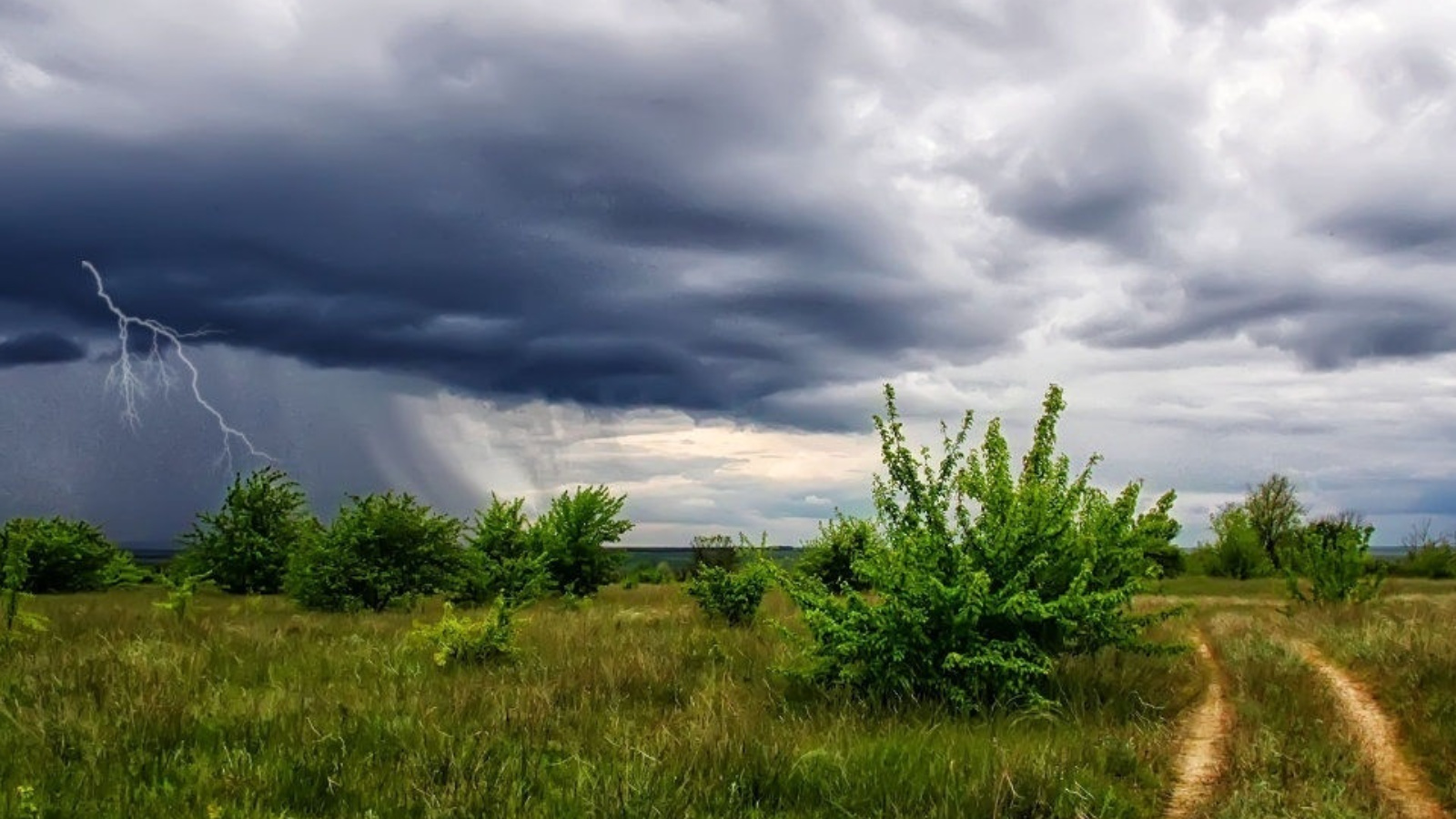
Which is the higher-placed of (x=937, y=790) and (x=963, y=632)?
(x=963, y=632)

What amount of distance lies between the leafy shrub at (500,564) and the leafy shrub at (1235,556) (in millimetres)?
46798

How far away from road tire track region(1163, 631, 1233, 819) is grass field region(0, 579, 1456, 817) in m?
0.10

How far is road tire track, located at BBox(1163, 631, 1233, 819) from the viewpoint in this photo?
6.88m

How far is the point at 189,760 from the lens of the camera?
702cm

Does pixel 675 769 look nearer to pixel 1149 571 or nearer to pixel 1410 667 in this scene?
pixel 1149 571

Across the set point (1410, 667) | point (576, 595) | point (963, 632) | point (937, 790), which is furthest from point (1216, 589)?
point (937, 790)

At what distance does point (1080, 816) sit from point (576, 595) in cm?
2396

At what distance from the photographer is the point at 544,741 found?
7637mm

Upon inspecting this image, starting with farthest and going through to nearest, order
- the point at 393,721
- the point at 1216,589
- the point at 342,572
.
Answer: the point at 1216,589 → the point at 342,572 → the point at 393,721

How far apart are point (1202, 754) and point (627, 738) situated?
4452 mm

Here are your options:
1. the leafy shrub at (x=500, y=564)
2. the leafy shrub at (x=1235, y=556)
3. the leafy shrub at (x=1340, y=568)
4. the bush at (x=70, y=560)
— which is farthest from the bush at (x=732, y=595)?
the leafy shrub at (x=1235, y=556)

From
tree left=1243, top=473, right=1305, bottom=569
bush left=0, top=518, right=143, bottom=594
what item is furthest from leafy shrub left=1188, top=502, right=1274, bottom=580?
bush left=0, top=518, right=143, bottom=594

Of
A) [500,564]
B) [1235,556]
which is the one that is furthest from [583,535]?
[1235,556]

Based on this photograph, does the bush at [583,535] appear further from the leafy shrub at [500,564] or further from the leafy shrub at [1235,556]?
the leafy shrub at [1235,556]
